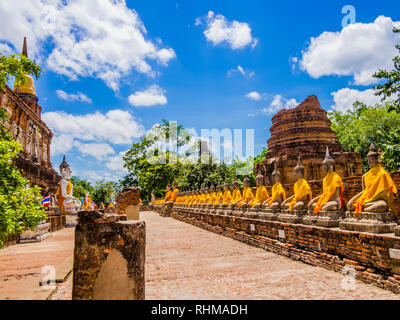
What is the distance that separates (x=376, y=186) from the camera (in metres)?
5.06

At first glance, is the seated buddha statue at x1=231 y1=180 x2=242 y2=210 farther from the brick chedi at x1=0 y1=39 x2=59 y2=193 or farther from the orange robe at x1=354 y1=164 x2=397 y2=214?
the brick chedi at x1=0 y1=39 x2=59 y2=193

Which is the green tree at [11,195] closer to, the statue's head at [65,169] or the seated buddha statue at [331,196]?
the seated buddha statue at [331,196]

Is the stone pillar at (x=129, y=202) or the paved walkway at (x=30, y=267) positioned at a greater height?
the stone pillar at (x=129, y=202)

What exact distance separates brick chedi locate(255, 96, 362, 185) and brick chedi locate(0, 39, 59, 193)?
1409 centimetres

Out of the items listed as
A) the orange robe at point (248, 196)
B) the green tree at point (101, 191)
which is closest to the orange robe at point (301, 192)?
the orange robe at point (248, 196)

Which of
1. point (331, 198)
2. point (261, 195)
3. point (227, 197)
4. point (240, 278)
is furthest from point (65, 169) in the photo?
point (331, 198)

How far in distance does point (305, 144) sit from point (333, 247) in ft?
42.9

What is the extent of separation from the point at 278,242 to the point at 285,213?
2.55 feet

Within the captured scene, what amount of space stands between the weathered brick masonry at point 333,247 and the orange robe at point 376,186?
0.59 m

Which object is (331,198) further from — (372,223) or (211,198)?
(211,198)

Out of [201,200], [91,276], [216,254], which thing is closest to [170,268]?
[216,254]

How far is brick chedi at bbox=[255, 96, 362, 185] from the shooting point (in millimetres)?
16312

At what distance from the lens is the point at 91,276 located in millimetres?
2609

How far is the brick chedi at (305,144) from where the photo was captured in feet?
53.5
